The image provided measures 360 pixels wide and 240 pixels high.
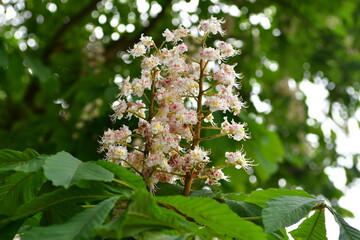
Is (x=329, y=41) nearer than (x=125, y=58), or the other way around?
(x=125, y=58)

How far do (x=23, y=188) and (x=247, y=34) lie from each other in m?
4.53

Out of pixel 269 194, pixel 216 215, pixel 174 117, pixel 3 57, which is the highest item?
pixel 3 57

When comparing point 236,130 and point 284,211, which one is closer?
point 284,211

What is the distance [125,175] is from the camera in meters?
1.17

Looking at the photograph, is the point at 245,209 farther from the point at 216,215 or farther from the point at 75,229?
the point at 75,229

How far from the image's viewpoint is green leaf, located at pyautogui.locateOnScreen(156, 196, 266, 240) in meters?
1.03

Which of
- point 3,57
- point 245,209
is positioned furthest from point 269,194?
point 3,57

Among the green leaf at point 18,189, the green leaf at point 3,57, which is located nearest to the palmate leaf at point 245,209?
the green leaf at point 18,189

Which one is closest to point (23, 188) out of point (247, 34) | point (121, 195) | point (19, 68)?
point (121, 195)

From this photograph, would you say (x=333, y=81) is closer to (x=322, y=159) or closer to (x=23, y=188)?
(x=322, y=159)

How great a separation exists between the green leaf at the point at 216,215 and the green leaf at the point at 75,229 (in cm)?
15

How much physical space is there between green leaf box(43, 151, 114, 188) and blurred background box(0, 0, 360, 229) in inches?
87.3

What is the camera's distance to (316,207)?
1.29 m

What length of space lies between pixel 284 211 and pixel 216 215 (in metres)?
0.19
